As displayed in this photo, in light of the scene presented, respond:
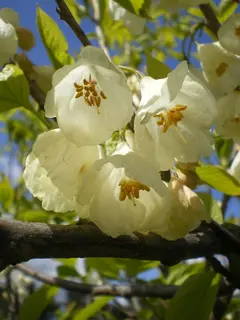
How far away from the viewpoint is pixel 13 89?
1.04 m

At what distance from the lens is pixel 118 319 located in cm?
257

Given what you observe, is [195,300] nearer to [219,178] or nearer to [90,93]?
[219,178]

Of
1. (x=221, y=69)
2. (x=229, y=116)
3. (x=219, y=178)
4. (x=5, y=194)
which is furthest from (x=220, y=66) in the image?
(x=5, y=194)

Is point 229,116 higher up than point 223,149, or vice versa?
point 229,116

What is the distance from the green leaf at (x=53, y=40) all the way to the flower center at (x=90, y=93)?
14 centimetres

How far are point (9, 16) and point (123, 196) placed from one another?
0.61m

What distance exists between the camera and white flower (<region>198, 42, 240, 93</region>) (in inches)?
47.1

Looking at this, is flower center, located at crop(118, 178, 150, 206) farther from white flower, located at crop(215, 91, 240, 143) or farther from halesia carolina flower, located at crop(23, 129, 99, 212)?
white flower, located at crop(215, 91, 240, 143)

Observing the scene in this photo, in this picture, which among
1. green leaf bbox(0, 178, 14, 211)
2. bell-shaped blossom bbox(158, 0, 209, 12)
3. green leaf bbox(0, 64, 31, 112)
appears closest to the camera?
green leaf bbox(0, 64, 31, 112)

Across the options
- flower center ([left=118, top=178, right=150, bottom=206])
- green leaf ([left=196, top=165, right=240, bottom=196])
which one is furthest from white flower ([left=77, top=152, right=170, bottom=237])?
green leaf ([left=196, top=165, right=240, bottom=196])

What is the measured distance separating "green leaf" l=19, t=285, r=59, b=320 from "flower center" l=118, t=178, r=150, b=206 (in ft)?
2.79

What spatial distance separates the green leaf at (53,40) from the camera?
3.38ft

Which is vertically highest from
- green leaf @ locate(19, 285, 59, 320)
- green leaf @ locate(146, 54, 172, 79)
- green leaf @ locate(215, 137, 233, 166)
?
green leaf @ locate(146, 54, 172, 79)

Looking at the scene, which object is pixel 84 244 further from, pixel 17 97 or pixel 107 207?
pixel 17 97
